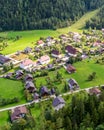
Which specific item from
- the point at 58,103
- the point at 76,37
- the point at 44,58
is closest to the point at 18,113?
the point at 58,103

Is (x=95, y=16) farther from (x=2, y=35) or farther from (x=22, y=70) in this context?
(x=22, y=70)

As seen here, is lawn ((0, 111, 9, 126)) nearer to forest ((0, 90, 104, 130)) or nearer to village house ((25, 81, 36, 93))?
forest ((0, 90, 104, 130))

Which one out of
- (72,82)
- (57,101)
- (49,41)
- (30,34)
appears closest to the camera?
(57,101)

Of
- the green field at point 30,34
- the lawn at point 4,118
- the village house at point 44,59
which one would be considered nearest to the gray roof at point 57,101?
the lawn at point 4,118

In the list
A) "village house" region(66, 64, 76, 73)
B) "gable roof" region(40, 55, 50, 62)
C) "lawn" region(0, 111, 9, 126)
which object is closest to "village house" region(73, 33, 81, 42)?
"gable roof" region(40, 55, 50, 62)

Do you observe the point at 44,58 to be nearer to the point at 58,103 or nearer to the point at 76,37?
the point at 76,37

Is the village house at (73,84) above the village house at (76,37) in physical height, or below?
below

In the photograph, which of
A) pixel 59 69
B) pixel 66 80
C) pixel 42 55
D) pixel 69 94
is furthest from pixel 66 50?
pixel 69 94

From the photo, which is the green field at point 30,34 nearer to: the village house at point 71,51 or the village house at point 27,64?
the village house at point 71,51
